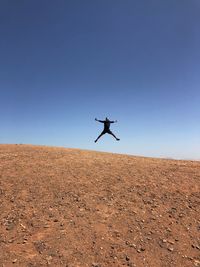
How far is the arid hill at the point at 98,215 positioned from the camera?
779 centimetres

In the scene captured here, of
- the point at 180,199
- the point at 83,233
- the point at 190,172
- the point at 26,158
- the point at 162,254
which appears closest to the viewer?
the point at 162,254

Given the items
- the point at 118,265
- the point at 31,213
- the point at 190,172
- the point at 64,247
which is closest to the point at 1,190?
the point at 31,213

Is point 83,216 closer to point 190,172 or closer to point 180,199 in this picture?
point 180,199

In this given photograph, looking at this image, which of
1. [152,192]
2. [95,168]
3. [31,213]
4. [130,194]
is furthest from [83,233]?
[95,168]

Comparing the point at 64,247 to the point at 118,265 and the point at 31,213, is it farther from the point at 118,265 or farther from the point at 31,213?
the point at 31,213

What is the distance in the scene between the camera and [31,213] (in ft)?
32.5

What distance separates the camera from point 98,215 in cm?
979

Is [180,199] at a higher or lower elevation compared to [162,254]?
higher

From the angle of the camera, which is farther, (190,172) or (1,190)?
(190,172)

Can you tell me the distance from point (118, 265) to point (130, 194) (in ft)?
14.0

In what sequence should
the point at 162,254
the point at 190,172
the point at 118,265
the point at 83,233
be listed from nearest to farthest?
1. the point at 118,265
2. the point at 162,254
3. the point at 83,233
4. the point at 190,172

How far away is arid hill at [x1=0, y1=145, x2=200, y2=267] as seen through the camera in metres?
7.79

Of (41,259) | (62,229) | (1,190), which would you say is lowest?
(41,259)

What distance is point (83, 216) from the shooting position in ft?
31.8
